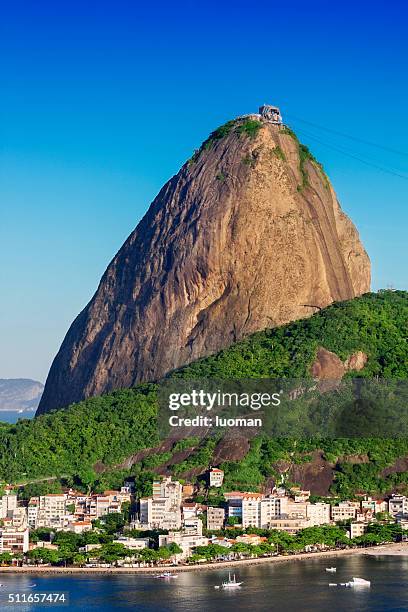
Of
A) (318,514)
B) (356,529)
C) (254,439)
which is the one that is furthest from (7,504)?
(356,529)

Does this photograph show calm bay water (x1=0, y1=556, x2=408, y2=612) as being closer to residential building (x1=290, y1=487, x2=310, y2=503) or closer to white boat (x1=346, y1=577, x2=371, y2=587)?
white boat (x1=346, y1=577, x2=371, y2=587)

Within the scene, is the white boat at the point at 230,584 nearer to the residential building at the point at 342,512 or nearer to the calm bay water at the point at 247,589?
the calm bay water at the point at 247,589

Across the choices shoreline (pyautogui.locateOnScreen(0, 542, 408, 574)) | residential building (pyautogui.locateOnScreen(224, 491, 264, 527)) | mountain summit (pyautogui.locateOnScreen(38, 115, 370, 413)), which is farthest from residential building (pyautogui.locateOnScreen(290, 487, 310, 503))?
mountain summit (pyautogui.locateOnScreen(38, 115, 370, 413))

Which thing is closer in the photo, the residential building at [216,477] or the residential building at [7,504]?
the residential building at [7,504]

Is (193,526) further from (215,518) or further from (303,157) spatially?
(303,157)

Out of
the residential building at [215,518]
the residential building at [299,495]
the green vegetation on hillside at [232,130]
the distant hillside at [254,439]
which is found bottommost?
the residential building at [215,518]

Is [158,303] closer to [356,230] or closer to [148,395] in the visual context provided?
[148,395]

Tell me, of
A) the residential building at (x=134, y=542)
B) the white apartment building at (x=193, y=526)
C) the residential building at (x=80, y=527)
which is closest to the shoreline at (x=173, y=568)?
the residential building at (x=134, y=542)
